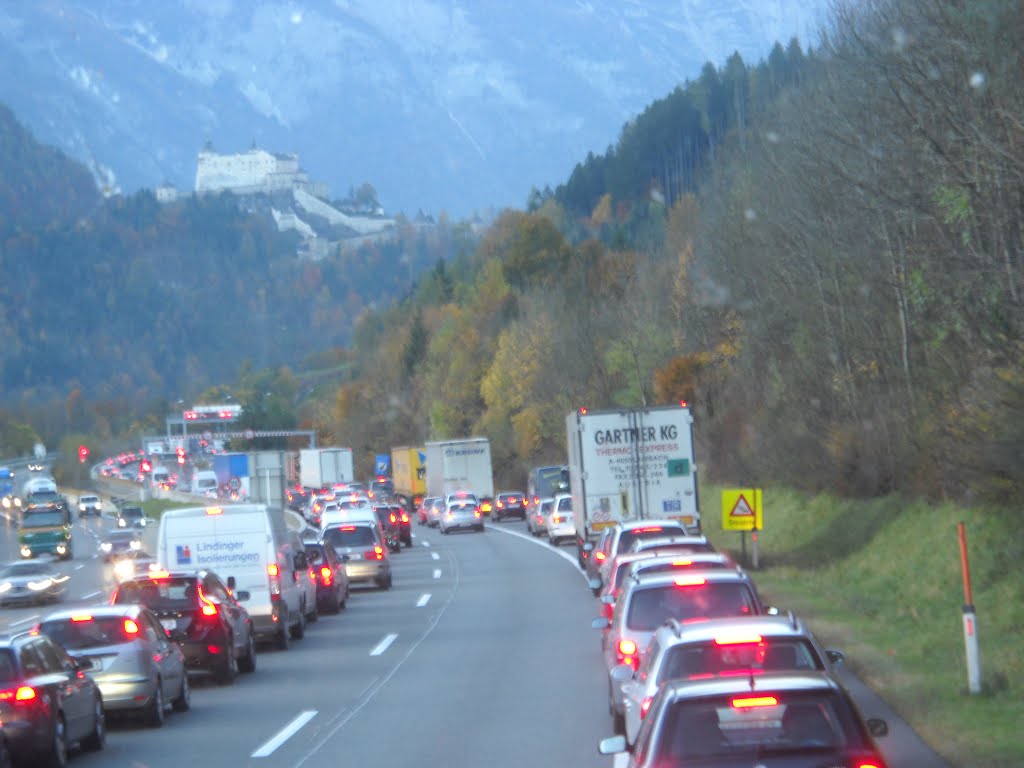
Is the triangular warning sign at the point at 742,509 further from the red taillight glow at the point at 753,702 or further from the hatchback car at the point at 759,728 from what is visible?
the red taillight glow at the point at 753,702

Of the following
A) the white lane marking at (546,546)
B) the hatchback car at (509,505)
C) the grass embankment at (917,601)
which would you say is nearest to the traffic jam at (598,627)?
the grass embankment at (917,601)

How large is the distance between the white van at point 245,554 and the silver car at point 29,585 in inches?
740

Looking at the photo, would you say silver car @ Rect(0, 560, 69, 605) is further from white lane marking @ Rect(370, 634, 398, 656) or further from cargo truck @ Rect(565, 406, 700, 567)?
white lane marking @ Rect(370, 634, 398, 656)

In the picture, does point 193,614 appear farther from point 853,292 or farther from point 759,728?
point 853,292

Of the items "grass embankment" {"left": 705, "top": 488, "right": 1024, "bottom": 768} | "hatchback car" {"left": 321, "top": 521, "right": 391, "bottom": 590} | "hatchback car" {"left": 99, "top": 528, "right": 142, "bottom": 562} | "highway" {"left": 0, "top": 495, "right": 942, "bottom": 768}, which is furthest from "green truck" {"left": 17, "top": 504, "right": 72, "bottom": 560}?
"grass embankment" {"left": 705, "top": 488, "right": 1024, "bottom": 768}

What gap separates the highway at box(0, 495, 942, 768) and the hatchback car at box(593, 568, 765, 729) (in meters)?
0.93

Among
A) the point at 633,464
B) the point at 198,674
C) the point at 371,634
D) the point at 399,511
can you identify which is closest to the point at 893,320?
the point at 633,464

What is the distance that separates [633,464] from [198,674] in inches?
540

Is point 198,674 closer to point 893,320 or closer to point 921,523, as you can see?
point 921,523

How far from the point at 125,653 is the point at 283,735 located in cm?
217

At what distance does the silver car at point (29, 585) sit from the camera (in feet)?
138

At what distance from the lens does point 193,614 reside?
19453 millimetres

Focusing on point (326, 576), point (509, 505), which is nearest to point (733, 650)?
point (326, 576)

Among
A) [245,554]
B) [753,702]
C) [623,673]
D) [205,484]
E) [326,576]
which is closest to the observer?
[753,702]
